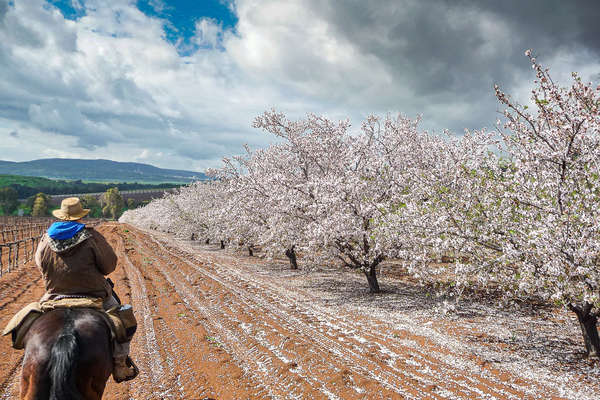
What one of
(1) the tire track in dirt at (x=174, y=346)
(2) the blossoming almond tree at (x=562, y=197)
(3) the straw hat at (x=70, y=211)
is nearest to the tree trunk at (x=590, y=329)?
(2) the blossoming almond tree at (x=562, y=197)

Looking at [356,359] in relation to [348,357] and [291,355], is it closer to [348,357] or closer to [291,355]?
[348,357]

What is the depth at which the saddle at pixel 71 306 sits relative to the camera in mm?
4664

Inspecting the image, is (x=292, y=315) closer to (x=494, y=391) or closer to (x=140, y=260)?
(x=494, y=391)

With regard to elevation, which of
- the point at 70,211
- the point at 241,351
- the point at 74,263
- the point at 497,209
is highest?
the point at 497,209

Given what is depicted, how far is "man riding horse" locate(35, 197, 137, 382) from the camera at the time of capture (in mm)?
4922

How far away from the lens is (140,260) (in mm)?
24719

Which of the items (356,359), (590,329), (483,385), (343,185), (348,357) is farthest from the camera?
(343,185)

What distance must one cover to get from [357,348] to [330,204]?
6167mm

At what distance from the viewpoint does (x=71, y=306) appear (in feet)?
15.9

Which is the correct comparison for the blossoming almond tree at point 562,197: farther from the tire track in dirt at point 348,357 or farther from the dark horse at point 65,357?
the dark horse at point 65,357

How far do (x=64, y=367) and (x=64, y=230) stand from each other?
1.90 meters

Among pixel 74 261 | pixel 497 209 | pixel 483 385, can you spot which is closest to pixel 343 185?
pixel 497 209

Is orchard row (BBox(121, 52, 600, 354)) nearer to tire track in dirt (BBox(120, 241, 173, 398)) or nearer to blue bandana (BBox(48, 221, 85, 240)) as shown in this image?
tire track in dirt (BBox(120, 241, 173, 398))

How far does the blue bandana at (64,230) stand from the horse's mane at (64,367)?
138 centimetres
